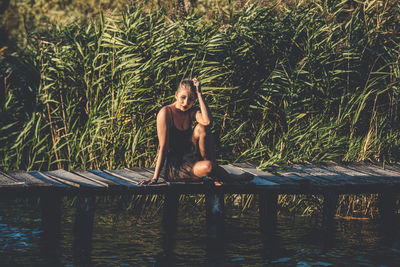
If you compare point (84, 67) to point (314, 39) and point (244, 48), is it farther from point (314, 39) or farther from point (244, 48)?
point (314, 39)

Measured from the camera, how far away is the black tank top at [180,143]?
23.0ft

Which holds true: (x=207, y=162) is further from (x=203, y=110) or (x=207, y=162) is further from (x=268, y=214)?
(x=268, y=214)

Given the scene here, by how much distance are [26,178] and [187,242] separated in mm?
1905

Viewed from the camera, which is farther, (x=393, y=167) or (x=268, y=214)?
(x=393, y=167)

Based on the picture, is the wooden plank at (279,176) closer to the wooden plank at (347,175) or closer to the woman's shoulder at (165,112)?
the wooden plank at (347,175)

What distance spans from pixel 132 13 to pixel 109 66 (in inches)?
32.7

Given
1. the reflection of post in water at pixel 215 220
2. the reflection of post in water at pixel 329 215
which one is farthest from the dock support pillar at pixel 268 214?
the reflection of post in water at pixel 215 220

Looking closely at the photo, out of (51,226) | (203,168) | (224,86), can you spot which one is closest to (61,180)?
(51,226)

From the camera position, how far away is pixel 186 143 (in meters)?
7.03

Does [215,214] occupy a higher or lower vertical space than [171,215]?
higher

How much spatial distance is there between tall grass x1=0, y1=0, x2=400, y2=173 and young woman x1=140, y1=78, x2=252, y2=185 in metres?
1.65

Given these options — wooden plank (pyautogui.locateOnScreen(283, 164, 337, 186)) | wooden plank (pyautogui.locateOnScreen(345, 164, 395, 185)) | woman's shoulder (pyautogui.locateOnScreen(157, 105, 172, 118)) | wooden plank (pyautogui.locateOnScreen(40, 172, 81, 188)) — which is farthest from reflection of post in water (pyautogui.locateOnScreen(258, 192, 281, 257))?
wooden plank (pyautogui.locateOnScreen(40, 172, 81, 188))

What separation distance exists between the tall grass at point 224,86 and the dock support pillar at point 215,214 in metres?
1.62

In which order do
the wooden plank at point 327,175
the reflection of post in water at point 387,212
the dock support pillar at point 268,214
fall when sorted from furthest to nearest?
1. the reflection of post in water at point 387,212
2. the dock support pillar at point 268,214
3. the wooden plank at point 327,175
